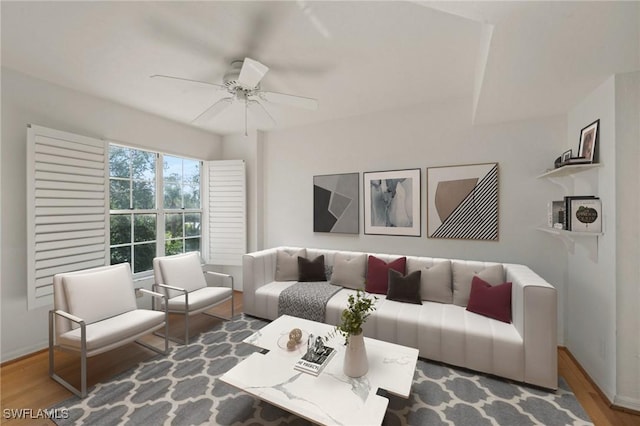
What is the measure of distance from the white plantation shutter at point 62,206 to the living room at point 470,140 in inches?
6.8

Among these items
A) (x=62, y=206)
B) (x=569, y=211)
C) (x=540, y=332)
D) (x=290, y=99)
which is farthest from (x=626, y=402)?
(x=62, y=206)

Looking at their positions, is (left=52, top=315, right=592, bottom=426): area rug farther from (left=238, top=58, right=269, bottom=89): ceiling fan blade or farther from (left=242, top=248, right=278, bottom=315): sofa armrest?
(left=238, top=58, right=269, bottom=89): ceiling fan blade

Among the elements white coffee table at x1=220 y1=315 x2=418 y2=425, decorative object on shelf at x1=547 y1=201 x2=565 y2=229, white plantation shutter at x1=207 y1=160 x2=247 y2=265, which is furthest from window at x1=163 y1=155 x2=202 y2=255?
decorative object on shelf at x1=547 y1=201 x2=565 y2=229

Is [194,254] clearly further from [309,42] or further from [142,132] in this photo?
[309,42]

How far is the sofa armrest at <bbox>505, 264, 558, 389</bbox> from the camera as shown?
1.95 m

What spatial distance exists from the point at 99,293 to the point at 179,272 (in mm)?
813

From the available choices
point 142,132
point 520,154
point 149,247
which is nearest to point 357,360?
point 520,154

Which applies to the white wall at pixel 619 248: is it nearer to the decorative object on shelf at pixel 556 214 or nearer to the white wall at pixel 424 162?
the decorative object on shelf at pixel 556 214

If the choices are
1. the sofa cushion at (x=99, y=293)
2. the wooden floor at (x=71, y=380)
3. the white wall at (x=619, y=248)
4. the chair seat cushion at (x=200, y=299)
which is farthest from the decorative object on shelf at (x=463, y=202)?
the sofa cushion at (x=99, y=293)

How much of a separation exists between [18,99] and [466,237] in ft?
15.7

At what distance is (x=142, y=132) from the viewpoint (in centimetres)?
349

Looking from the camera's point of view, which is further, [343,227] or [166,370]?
[343,227]

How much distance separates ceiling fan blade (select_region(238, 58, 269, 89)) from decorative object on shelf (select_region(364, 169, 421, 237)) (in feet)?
6.47

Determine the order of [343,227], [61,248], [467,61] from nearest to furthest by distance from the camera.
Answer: [467,61] < [61,248] < [343,227]
